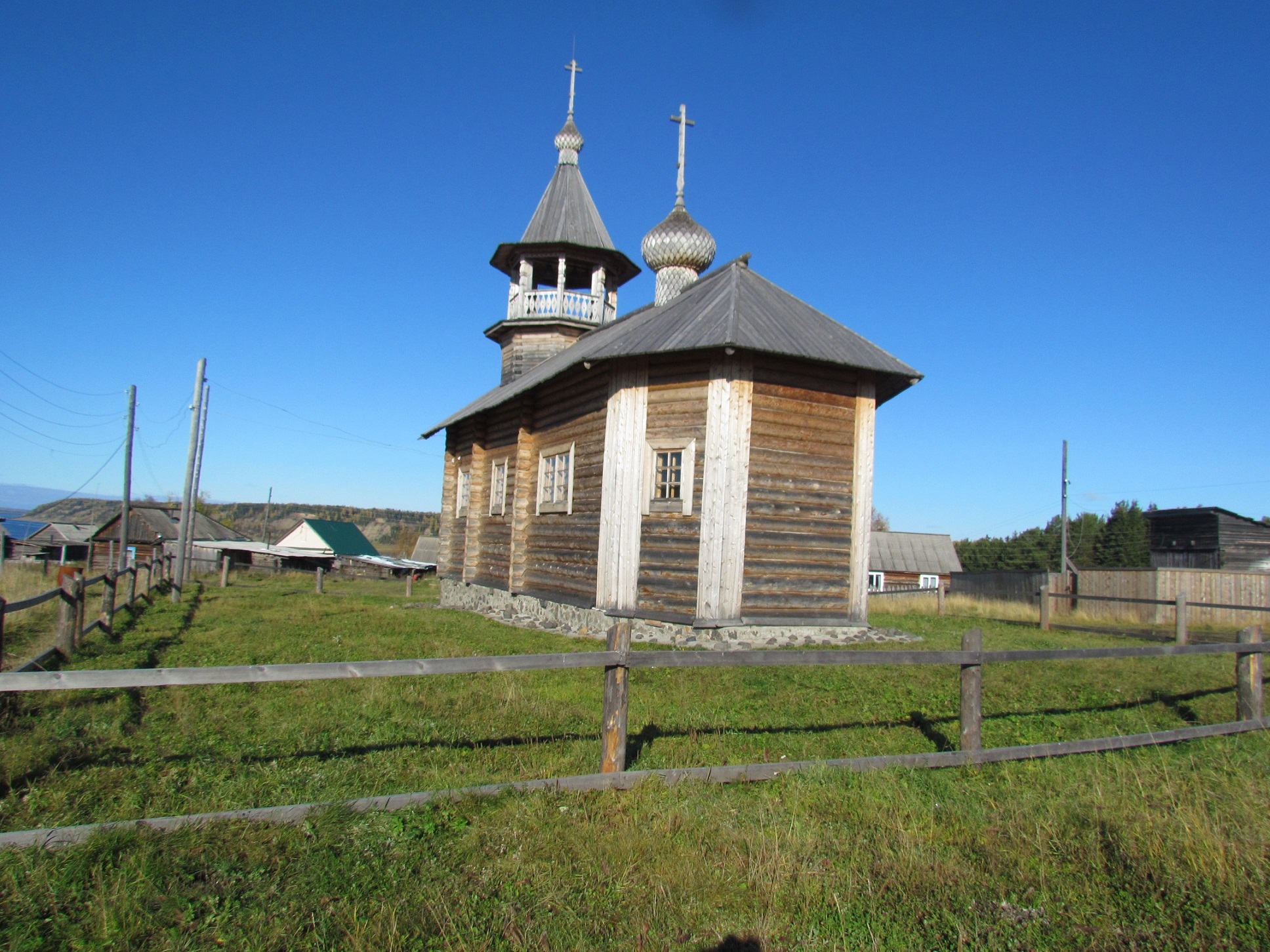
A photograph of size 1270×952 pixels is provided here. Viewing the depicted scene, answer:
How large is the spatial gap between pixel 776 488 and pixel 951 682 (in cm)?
417

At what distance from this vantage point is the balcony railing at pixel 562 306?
21.9 metres

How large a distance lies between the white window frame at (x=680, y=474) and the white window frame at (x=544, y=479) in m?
2.24

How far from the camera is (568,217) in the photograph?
2209 cm

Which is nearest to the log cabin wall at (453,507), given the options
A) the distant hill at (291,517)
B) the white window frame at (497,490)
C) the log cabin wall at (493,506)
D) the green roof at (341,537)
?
the log cabin wall at (493,506)

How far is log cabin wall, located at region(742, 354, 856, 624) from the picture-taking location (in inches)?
480

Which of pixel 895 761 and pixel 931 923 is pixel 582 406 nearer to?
pixel 895 761

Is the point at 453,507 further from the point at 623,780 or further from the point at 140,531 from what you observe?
the point at 140,531

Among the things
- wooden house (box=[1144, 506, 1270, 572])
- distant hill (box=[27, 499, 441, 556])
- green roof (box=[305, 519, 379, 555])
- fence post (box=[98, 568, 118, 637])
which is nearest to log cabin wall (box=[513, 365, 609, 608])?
fence post (box=[98, 568, 118, 637])

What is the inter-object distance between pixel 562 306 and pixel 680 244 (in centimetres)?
435

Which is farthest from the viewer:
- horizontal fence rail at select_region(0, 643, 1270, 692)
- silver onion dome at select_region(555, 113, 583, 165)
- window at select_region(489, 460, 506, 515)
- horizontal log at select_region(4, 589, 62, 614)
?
silver onion dome at select_region(555, 113, 583, 165)

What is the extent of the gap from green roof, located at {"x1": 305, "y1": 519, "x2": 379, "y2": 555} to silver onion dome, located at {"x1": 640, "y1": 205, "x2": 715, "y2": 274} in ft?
134

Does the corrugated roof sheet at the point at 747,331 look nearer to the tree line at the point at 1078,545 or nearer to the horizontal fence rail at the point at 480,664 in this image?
the horizontal fence rail at the point at 480,664

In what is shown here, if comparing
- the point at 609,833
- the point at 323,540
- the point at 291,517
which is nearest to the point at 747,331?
the point at 609,833

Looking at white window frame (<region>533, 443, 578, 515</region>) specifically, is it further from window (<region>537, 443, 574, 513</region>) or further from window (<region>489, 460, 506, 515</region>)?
window (<region>489, 460, 506, 515</region>)
